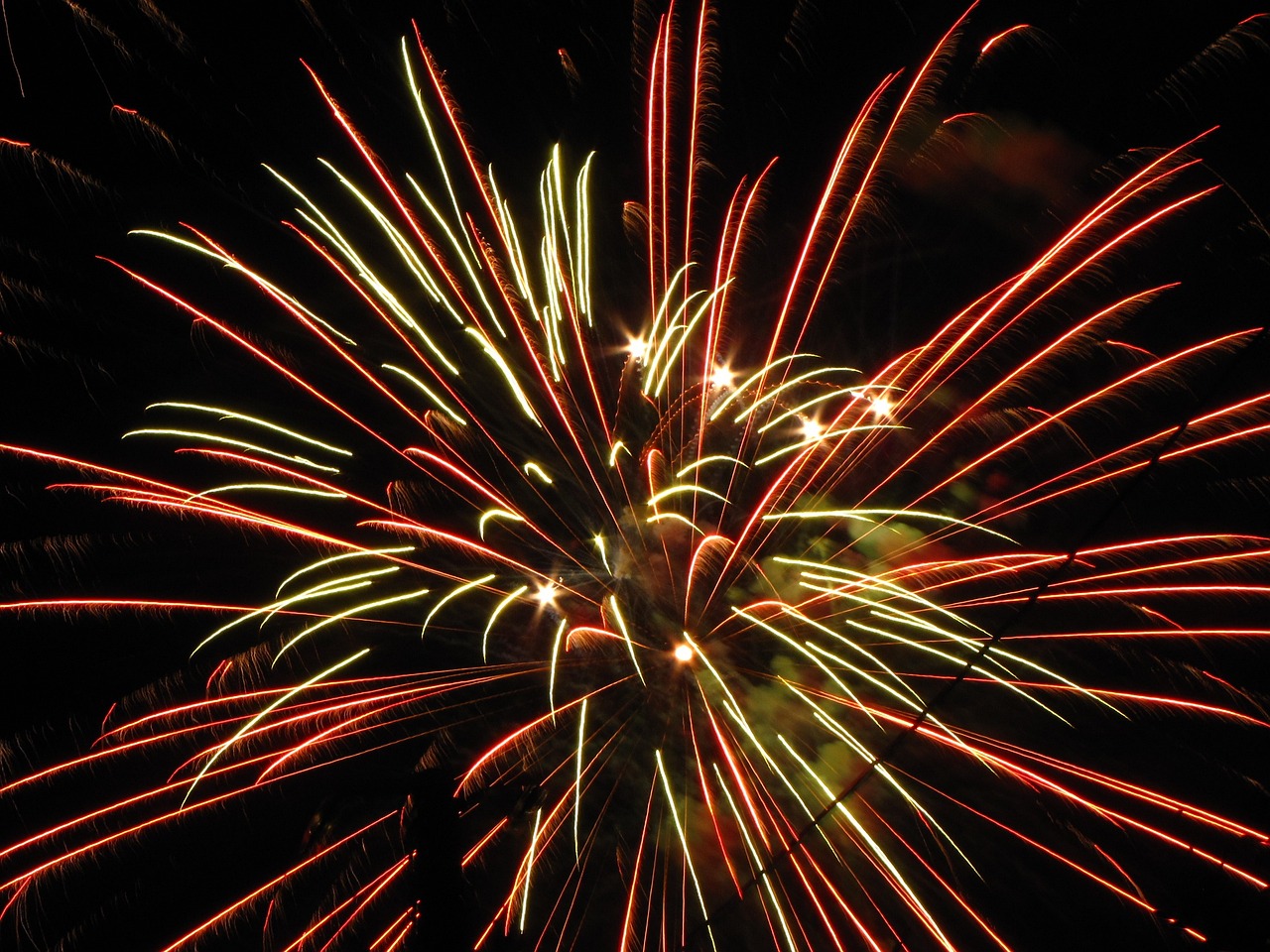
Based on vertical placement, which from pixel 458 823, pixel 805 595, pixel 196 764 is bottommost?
pixel 196 764

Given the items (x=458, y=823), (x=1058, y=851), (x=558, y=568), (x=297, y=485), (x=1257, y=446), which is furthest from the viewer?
(x=558, y=568)

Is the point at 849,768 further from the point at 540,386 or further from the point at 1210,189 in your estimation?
the point at 1210,189

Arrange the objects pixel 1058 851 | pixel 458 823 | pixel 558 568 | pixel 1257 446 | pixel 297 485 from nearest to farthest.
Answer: pixel 458 823 < pixel 1257 446 < pixel 1058 851 < pixel 297 485 < pixel 558 568

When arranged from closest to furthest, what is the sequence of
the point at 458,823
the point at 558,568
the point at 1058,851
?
the point at 458,823
the point at 1058,851
the point at 558,568

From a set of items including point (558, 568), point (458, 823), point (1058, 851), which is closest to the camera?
point (458, 823)

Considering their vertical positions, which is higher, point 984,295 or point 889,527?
point 984,295

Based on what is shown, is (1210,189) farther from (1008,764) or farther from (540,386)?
(540,386)

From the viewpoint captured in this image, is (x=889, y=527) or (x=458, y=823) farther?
(x=889, y=527)

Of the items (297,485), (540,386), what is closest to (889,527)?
(540,386)

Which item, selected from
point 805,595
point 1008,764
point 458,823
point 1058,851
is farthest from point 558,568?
point 1058,851
